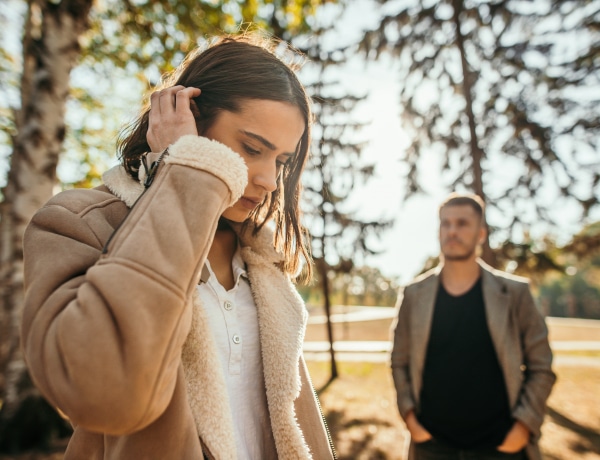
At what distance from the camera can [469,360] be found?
3.07m

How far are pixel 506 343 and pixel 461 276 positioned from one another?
664 mm

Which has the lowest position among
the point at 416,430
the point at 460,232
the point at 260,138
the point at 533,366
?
the point at 416,430

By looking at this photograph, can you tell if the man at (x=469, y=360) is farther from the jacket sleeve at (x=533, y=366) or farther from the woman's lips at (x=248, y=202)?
the woman's lips at (x=248, y=202)

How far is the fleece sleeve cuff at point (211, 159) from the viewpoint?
1.03m

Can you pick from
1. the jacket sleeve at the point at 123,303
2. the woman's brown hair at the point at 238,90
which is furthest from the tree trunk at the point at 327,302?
the jacket sleeve at the point at 123,303

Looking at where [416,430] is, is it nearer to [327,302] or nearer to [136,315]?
[136,315]

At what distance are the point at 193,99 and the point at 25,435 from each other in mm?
5002

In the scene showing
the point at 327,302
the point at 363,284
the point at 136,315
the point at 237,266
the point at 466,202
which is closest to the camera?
the point at 136,315

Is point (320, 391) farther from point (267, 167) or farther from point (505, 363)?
point (267, 167)

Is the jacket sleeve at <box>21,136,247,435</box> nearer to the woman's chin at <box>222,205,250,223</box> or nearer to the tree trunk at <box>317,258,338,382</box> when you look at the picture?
the woman's chin at <box>222,205,250,223</box>

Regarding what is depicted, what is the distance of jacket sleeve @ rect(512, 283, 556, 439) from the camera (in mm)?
2777

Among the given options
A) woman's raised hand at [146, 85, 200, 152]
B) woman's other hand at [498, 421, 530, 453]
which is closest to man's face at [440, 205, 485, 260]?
woman's other hand at [498, 421, 530, 453]

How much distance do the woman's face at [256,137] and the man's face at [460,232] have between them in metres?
2.36

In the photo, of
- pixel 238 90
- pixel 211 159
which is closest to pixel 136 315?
pixel 211 159
